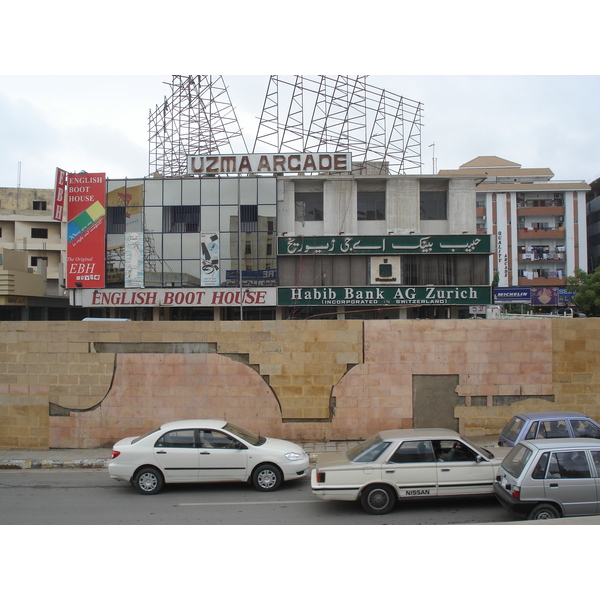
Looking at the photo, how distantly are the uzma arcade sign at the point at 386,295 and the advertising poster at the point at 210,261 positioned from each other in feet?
12.4

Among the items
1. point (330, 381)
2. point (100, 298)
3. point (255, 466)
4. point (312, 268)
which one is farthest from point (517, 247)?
point (255, 466)

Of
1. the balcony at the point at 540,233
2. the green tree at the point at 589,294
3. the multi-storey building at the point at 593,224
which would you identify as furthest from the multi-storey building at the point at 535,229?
the green tree at the point at 589,294

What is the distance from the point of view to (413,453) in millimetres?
8352

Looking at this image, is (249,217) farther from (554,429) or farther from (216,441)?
(554,429)

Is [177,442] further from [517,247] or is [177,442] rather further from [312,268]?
[517,247]

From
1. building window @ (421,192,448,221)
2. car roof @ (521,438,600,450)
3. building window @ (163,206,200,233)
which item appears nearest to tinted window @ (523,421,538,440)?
car roof @ (521,438,600,450)

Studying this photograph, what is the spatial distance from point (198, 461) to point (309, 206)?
22.4 metres

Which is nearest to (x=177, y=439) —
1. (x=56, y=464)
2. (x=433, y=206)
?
(x=56, y=464)

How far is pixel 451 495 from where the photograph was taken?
8.22m

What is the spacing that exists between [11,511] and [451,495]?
7556 mm

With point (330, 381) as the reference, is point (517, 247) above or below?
above

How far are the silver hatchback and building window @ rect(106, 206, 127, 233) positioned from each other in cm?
2648

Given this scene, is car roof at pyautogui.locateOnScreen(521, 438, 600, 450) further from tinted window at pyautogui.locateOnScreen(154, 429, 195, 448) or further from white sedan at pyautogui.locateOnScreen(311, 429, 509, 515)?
tinted window at pyautogui.locateOnScreen(154, 429, 195, 448)

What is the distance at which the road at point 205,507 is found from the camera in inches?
316
